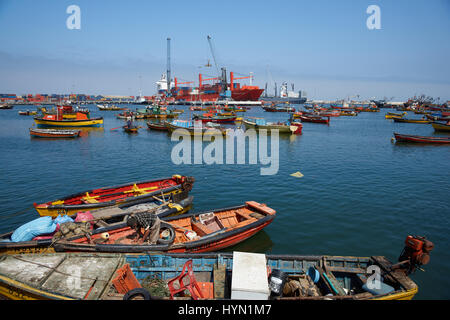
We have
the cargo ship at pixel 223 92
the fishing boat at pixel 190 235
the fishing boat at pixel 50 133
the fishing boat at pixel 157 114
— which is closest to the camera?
the fishing boat at pixel 190 235

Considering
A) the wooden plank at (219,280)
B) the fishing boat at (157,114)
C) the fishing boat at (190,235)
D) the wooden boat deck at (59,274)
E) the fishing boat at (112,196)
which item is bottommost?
the wooden plank at (219,280)

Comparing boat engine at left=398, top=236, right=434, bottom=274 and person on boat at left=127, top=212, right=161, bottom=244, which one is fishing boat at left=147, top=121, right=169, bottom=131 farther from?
boat engine at left=398, top=236, right=434, bottom=274

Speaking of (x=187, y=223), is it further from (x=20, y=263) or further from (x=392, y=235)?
(x=392, y=235)

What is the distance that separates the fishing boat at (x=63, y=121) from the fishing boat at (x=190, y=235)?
4789cm

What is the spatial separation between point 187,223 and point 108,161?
19710mm

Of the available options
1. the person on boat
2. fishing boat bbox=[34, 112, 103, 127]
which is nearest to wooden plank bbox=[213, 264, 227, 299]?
the person on boat

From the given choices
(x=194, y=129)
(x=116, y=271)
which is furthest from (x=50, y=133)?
(x=116, y=271)

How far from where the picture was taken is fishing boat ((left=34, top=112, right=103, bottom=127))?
4791 cm

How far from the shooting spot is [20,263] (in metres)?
7.25

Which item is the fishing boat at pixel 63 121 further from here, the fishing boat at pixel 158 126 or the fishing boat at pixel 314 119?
the fishing boat at pixel 314 119

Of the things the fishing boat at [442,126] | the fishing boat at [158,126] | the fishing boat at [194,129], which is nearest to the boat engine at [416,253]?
the fishing boat at [194,129]

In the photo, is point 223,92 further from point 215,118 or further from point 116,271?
point 116,271

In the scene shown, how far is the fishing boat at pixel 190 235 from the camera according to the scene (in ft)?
29.8
